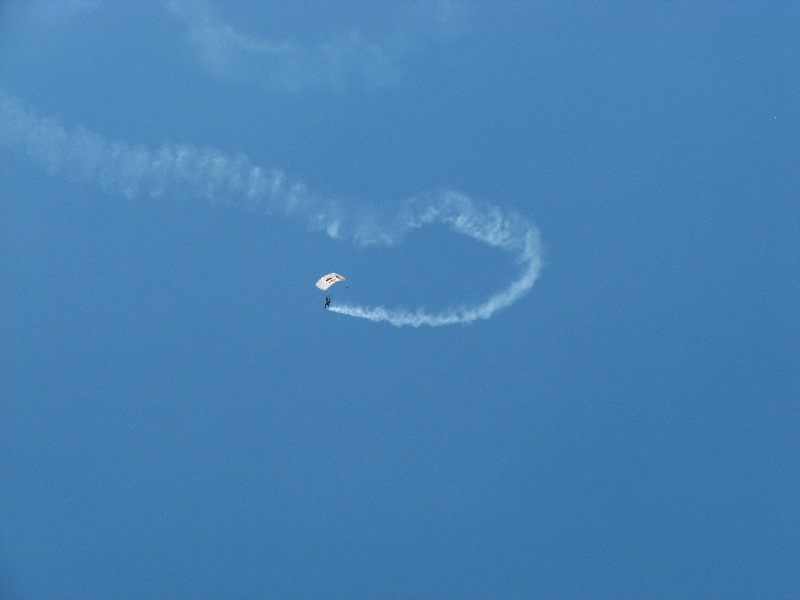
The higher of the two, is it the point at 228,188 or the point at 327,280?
the point at 228,188

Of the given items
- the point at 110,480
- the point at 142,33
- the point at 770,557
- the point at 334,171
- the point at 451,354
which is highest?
the point at 142,33

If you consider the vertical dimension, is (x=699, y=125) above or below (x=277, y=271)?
above

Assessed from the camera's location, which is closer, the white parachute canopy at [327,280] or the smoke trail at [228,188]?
the white parachute canopy at [327,280]

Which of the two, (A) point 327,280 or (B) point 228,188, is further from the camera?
(B) point 228,188

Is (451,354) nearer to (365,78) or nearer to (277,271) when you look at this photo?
(277,271)

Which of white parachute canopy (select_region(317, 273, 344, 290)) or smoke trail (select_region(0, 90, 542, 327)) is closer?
white parachute canopy (select_region(317, 273, 344, 290))

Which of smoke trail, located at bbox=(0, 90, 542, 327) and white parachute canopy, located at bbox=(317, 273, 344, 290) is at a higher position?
smoke trail, located at bbox=(0, 90, 542, 327)

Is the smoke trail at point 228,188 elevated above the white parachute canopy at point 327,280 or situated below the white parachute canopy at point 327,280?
above

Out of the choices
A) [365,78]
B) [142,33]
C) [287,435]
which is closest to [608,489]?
[287,435]
